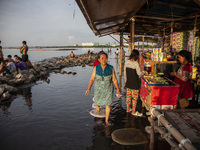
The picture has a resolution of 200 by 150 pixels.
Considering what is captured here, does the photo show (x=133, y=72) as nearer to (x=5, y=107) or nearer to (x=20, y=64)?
(x=5, y=107)

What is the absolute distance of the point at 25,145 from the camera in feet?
11.2

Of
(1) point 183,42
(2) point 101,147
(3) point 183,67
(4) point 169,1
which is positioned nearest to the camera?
(2) point 101,147

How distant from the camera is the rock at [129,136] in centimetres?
343

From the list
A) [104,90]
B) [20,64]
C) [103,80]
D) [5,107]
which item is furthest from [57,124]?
[20,64]

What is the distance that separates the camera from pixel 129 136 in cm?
367

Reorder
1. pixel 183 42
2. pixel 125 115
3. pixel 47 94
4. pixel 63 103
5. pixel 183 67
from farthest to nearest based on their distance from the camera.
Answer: pixel 183 42, pixel 47 94, pixel 63 103, pixel 125 115, pixel 183 67

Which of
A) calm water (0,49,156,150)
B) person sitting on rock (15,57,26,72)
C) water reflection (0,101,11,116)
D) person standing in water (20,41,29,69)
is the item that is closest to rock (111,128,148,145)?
calm water (0,49,156,150)

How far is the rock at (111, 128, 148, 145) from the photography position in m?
3.43

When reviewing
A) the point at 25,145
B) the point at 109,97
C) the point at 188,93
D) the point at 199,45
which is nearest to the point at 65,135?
the point at 25,145

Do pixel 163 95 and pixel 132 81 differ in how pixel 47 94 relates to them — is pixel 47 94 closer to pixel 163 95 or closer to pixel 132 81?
pixel 132 81

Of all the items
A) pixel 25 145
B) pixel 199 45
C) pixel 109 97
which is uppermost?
pixel 199 45

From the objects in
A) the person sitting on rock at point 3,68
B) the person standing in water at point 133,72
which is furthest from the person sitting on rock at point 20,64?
the person standing in water at point 133,72

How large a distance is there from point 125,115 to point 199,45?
374 inches

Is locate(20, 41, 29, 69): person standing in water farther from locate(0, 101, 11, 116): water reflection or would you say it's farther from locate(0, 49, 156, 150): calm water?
locate(0, 101, 11, 116): water reflection
